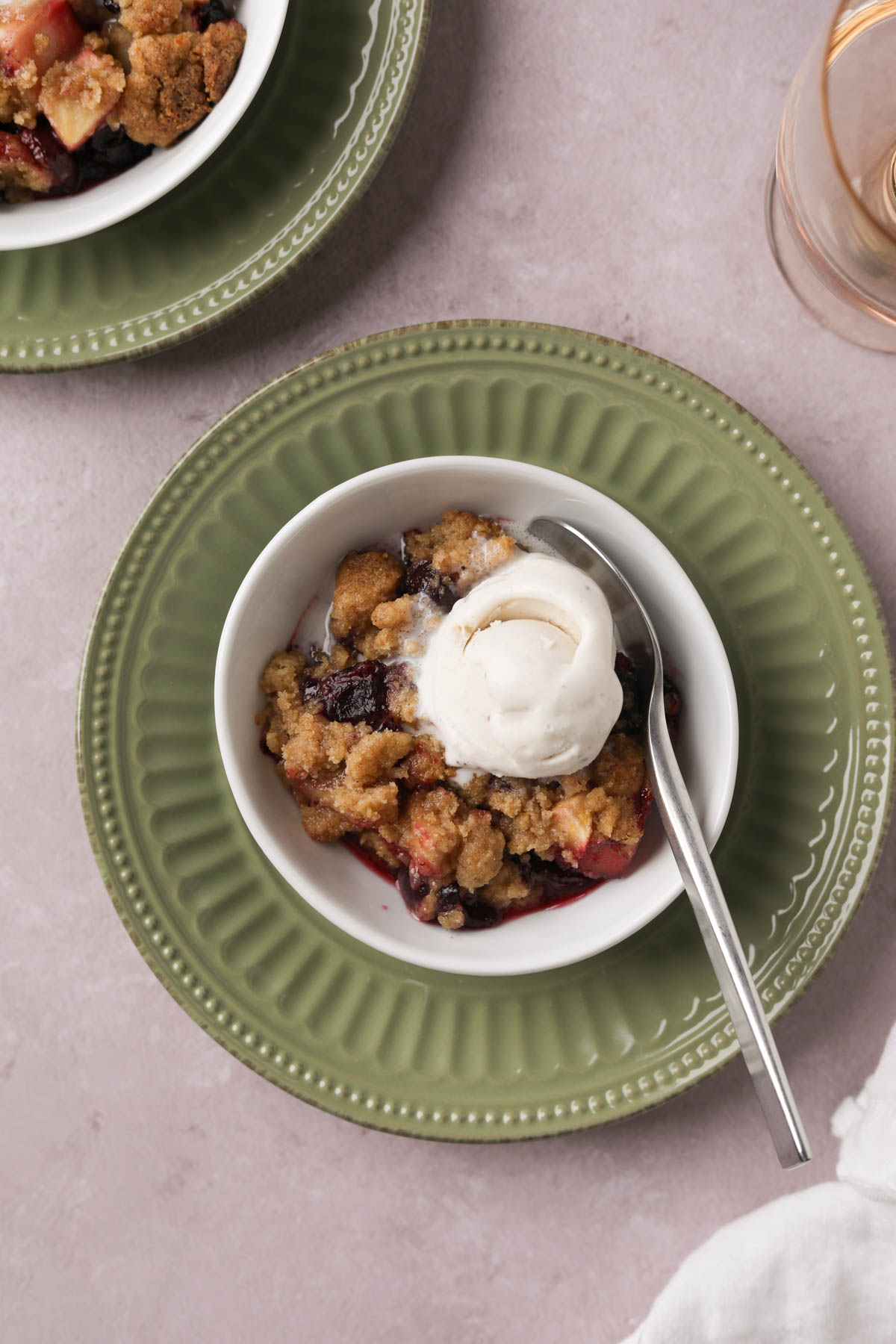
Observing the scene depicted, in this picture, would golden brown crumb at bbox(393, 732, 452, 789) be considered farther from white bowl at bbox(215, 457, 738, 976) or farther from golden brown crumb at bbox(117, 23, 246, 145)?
golden brown crumb at bbox(117, 23, 246, 145)

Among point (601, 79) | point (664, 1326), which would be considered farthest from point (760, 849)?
point (601, 79)

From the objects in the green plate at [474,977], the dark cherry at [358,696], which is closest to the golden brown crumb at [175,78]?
the green plate at [474,977]

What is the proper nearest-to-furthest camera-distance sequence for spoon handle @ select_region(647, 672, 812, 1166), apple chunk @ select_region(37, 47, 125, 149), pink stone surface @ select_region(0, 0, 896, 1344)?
spoon handle @ select_region(647, 672, 812, 1166) → apple chunk @ select_region(37, 47, 125, 149) → pink stone surface @ select_region(0, 0, 896, 1344)

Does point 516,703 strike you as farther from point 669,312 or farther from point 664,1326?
point 664,1326

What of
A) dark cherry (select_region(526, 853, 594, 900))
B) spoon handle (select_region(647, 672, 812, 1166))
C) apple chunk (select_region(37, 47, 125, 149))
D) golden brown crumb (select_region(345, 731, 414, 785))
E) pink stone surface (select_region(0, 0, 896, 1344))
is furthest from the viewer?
pink stone surface (select_region(0, 0, 896, 1344))

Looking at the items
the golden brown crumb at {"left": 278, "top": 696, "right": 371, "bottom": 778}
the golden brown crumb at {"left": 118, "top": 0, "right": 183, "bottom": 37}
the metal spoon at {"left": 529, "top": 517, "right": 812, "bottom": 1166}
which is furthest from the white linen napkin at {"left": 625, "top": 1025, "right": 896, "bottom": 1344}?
the golden brown crumb at {"left": 118, "top": 0, "right": 183, "bottom": 37}

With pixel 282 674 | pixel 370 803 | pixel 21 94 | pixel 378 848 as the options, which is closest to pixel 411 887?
pixel 378 848

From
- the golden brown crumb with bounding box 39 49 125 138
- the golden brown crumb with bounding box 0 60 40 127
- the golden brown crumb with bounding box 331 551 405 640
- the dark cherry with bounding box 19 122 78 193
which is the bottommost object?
the golden brown crumb with bounding box 331 551 405 640

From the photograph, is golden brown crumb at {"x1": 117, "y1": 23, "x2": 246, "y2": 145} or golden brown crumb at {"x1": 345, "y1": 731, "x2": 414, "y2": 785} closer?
golden brown crumb at {"x1": 345, "y1": 731, "x2": 414, "y2": 785}
